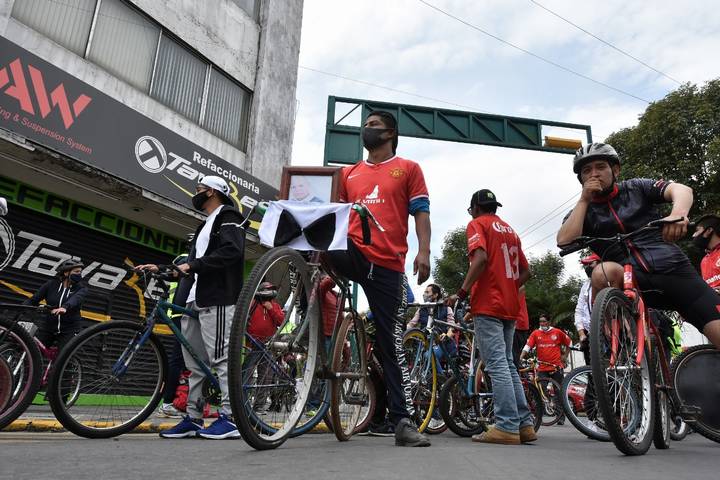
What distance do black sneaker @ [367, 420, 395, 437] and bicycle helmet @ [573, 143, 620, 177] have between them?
239 cm

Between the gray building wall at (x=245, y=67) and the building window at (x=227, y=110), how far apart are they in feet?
0.65

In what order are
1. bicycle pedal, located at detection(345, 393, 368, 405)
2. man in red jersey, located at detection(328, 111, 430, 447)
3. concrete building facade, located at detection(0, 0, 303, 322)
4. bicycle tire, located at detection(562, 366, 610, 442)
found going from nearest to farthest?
man in red jersey, located at detection(328, 111, 430, 447) → bicycle pedal, located at detection(345, 393, 368, 405) → bicycle tire, located at detection(562, 366, 610, 442) → concrete building facade, located at detection(0, 0, 303, 322)

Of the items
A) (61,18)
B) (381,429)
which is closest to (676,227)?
(381,429)

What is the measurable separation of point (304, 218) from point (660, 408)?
7.61ft

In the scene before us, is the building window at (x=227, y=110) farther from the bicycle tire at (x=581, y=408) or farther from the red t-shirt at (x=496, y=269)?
the bicycle tire at (x=581, y=408)

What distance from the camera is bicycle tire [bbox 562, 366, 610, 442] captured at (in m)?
4.20

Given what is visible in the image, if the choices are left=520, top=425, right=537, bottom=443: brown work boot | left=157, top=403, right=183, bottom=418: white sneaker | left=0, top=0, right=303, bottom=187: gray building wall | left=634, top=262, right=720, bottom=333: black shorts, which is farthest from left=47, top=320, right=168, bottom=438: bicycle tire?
left=0, top=0, right=303, bottom=187: gray building wall

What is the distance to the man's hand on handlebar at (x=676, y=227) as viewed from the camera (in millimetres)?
2723

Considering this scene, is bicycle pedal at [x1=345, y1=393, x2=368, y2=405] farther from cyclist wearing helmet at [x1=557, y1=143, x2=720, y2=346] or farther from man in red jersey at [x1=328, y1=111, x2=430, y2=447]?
cyclist wearing helmet at [x1=557, y1=143, x2=720, y2=346]

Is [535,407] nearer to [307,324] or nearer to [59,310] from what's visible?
[307,324]

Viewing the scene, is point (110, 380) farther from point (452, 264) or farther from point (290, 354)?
point (452, 264)

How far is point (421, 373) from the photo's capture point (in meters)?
4.88

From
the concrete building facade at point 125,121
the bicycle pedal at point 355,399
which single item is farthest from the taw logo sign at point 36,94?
the bicycle pedal at point 355,399

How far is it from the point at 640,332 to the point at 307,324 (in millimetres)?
1847
